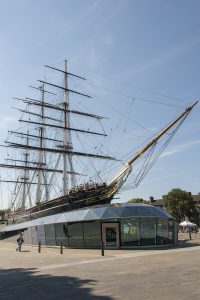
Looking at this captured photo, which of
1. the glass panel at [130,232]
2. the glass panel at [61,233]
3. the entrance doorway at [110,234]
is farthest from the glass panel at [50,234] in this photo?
the glass panel at [130,232]

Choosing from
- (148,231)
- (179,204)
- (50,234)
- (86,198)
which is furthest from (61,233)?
(179,204)

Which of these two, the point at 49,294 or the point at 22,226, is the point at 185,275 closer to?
the point at 49,294

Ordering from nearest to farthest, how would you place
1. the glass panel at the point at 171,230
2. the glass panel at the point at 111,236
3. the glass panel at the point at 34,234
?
the glass panel at the point at 111,236 < the glass panel at the point at 171,230 < the glass panel at the point at 34,234

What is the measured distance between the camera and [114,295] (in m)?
9.74

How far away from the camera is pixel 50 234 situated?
3397cm

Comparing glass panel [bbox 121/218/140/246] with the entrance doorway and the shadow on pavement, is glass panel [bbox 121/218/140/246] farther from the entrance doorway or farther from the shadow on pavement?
the shadow on pavement

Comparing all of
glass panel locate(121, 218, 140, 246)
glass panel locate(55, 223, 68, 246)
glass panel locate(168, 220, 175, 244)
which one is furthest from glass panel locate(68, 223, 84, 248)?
glass panel locate(168, 220, 175, 244)

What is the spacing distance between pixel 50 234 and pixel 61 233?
2.66 metres

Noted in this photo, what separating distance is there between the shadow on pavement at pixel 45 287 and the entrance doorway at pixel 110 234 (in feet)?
42.8

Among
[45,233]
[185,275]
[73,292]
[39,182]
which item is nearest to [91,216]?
[45,233]

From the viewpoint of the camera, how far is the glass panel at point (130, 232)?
1044 inches

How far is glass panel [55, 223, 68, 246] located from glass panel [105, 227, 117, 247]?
5.11 metres

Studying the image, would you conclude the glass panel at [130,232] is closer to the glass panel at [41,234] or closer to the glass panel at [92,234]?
the glass panel at [92,234]

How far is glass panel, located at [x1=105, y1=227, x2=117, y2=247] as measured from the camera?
2664 centimetres
